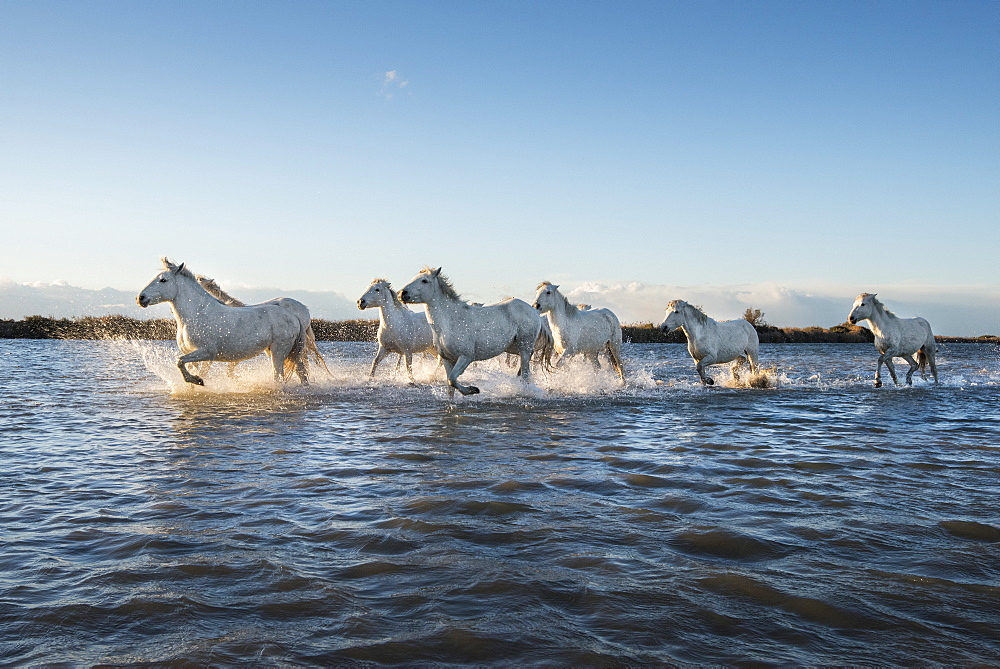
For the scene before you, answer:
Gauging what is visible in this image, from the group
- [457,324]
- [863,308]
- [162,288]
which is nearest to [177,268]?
[162,288]

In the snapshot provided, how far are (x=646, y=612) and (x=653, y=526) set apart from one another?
51.7 inches

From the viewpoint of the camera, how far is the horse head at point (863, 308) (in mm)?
16219

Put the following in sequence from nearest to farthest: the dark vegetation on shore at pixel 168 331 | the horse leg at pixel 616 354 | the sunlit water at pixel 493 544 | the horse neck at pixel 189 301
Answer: the sunlit water at pixel 493 544, the horse neck at pixel 189 301, the horse leg at pixel 616 354, the dark vegetation on shore at pixel 168 331

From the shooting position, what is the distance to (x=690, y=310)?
47.6 ft

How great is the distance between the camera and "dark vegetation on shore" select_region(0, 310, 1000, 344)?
45.6 meters

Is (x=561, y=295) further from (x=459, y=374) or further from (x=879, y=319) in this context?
(x=879, y=319)

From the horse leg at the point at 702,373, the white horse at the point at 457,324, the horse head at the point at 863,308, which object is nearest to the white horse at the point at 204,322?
the white horse at the point at 457,324

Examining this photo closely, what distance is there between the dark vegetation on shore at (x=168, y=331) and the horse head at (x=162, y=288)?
3216 centimetres

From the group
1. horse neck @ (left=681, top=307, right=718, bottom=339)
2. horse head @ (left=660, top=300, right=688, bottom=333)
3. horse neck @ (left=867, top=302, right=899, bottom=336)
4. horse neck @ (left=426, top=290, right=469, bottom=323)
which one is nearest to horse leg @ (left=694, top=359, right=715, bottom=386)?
horse neck @ (left=681, top=307, right=718, bottom=339)

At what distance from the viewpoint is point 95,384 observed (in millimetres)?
13719

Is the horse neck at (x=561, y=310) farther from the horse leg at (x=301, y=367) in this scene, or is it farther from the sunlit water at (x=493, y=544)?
the sunlit water at (x=493, y=544)

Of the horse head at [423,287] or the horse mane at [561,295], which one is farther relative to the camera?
the horse mane at [561,295]

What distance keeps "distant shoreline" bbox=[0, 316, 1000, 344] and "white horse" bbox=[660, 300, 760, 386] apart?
29610mm

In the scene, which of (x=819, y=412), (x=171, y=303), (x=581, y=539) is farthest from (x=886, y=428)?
(x=171, y=303)
